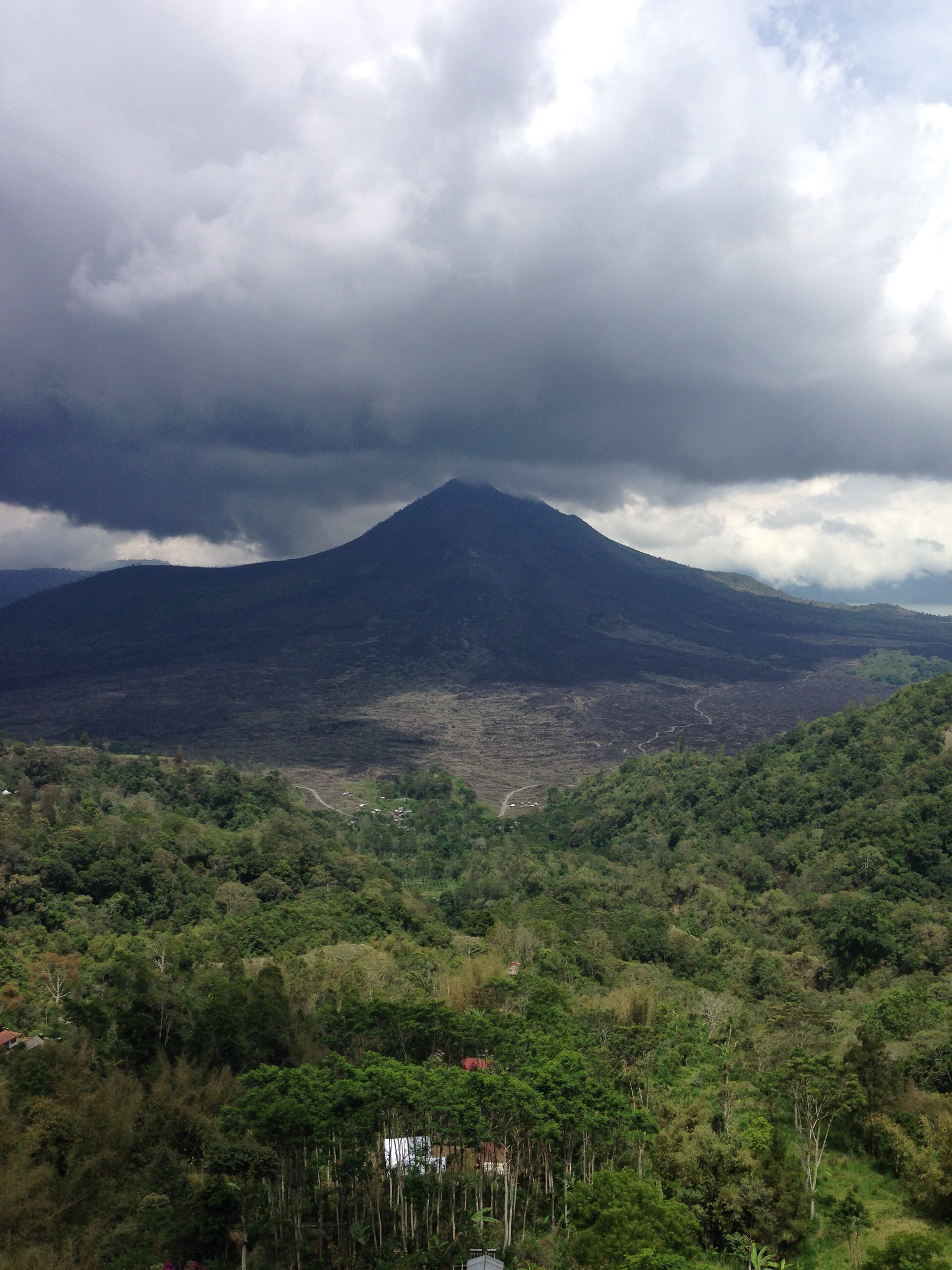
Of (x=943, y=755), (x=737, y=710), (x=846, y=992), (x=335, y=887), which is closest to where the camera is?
(x=846, y=992)

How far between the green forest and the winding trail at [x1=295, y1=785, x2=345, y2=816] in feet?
77.7

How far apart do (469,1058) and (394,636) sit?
386ft

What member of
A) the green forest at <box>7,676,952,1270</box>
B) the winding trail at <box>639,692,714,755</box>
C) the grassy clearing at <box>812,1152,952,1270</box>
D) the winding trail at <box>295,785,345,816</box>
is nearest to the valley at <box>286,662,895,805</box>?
the winding trail at <box>639,692,714,755</box>

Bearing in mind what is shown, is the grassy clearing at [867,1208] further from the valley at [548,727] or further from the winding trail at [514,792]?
the valley at [548,727]

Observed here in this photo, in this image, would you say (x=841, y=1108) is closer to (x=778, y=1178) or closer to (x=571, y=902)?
(x=778, y=1178)

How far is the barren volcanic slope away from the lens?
97438mm

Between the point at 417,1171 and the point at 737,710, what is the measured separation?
311ft

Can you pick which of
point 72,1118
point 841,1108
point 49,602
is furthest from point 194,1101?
point 49,602

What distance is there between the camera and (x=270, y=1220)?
46.4 feet

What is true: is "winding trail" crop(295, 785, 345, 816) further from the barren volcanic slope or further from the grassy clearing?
the grassy clearing

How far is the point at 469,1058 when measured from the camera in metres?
19.3

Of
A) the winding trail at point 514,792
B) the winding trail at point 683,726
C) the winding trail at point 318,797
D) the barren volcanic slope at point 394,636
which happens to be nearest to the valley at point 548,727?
the winding trail at point 683,726

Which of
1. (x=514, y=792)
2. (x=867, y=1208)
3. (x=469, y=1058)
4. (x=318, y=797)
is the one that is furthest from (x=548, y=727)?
(x=867, y=1208)

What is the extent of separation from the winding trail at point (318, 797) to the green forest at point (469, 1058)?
23.7 metres
